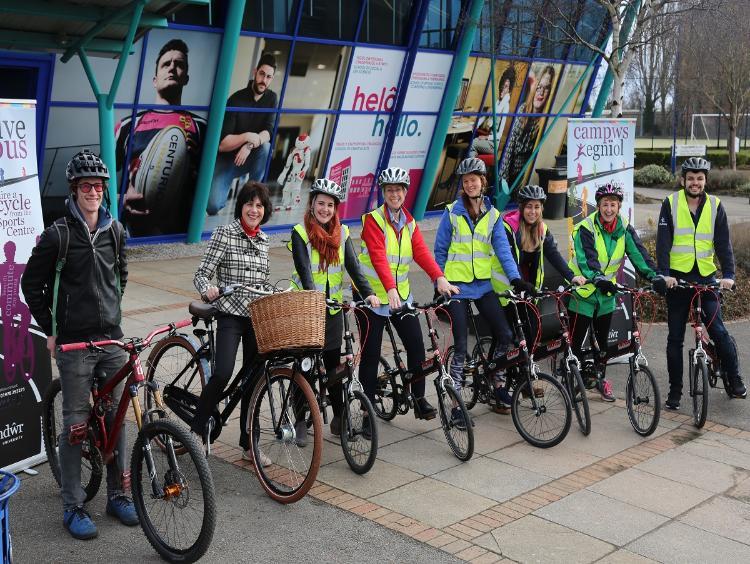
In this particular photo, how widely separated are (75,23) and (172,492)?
33.0 feet

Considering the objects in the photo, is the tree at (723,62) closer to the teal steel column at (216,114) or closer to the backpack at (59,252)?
the teal steel column at (216,114)

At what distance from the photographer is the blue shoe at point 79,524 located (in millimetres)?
5152

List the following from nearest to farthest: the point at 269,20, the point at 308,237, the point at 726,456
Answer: the point at 308,237 < the point at 726,456 < the point at 269,20

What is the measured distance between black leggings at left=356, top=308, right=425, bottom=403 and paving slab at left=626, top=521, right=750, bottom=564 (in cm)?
201

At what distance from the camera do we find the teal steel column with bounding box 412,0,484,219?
20500mm

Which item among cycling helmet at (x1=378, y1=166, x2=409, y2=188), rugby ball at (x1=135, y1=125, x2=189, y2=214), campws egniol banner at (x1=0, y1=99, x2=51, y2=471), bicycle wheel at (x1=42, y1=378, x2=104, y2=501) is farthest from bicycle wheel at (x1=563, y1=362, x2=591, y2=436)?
rugby ball at (x1=135, y1=125, x2=189, y2=214)

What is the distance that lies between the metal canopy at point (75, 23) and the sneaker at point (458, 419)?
8.20 metres

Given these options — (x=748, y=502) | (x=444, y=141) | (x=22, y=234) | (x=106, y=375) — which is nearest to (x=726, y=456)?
(x=748, y=502)

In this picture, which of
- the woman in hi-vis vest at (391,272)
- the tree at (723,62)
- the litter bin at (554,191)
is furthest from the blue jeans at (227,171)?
the tree at (723,62)

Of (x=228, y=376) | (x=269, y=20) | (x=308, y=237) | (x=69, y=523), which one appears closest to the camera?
(x=69, y=523)

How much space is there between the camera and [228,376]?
580 centimetres

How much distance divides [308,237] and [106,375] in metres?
1.65

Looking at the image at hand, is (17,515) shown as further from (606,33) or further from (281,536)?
(606,33)

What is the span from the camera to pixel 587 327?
7.84 metres
